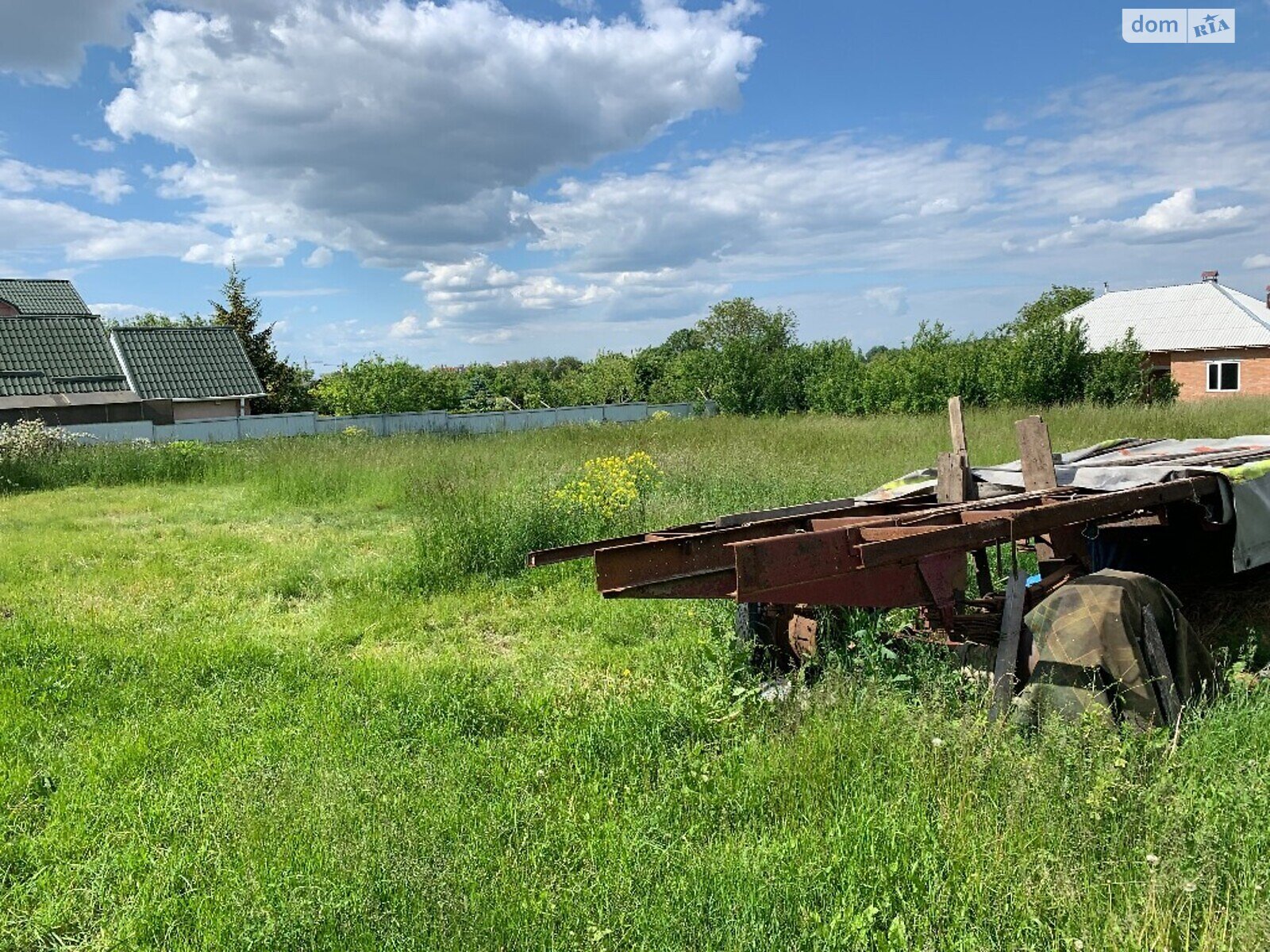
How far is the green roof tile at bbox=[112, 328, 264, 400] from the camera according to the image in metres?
26.8

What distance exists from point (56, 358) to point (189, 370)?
12.0 feet

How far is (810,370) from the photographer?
30.0m

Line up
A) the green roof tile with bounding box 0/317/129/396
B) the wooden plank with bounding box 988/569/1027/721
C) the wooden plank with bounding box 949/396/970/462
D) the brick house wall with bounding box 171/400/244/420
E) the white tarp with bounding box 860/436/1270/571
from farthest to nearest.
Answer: the brick house wall with bounding box 171/400/244/420 < the green roof tile with bounding box 0/317/129/396 < the wooden plank with bounding box 949/396/970/462 < the white tarp with bounding box 860/436/1270/571 < the wooden plank with bounding box 988/569/1027/721

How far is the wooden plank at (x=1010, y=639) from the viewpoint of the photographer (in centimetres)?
379

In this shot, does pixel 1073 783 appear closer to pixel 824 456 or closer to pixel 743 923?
pixel 743 923

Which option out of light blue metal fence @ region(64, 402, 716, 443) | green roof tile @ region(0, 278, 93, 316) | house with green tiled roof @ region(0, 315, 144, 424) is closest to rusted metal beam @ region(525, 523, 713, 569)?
light blue metal fence @ region(64, 402, 716, 443)

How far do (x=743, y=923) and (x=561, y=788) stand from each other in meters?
1.23

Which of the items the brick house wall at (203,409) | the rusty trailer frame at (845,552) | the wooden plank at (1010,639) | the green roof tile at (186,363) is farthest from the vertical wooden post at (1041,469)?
the green roof tile at (186,363)

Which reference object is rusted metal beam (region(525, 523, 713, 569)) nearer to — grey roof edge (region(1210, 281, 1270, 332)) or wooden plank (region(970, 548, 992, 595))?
wooden plank (region(970, 548, 992, 595))

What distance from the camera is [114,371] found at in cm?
2634

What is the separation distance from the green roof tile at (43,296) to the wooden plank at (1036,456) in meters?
35.1

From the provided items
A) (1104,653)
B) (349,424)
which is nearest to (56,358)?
(349,424)

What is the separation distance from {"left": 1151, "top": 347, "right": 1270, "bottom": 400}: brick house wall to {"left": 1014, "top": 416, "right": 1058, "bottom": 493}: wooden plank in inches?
1319

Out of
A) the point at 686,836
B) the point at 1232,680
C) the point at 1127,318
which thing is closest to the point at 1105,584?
the point at 1232,680
